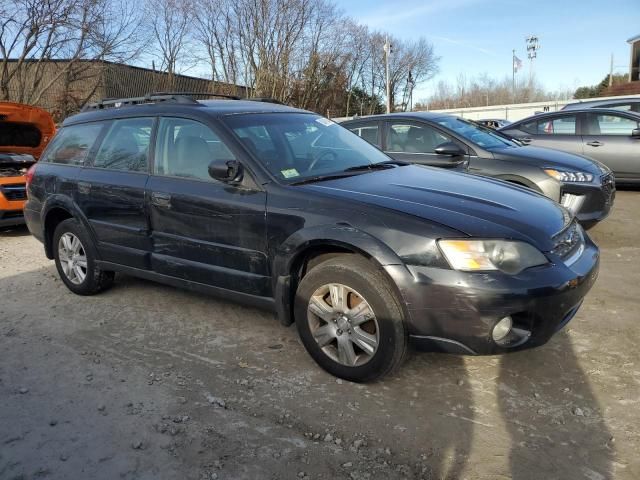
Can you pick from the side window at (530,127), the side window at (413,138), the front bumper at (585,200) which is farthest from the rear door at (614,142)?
the side window at (413,138)

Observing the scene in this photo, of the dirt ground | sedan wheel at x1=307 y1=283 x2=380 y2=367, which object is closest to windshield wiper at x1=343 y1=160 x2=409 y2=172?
sedan wheel at x1=307 y1=283 x2=380 y2=367

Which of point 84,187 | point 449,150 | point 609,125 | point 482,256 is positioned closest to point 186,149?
point 84,187

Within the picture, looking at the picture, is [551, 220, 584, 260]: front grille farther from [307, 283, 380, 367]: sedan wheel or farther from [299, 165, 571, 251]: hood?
[307, 283, 380, 367]: sedan wheel

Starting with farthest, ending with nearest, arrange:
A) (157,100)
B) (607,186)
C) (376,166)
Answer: (607,186) < (157,100) < (376,166)

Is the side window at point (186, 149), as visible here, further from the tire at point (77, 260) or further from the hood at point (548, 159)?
the hood at point (548, 159)

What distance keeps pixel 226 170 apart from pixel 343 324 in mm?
1248

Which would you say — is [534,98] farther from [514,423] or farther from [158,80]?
[514,423]

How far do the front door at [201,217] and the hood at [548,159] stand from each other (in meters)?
3.69

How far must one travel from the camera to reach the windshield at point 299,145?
141 inches

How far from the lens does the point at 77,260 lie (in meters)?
4.87

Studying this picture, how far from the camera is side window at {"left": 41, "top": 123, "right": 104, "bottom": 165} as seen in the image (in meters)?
4.71

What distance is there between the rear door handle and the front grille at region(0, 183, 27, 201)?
13.3ft

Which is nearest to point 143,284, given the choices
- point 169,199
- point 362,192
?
point 169,199

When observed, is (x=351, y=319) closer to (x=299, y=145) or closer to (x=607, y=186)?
(x=299, y=145)
